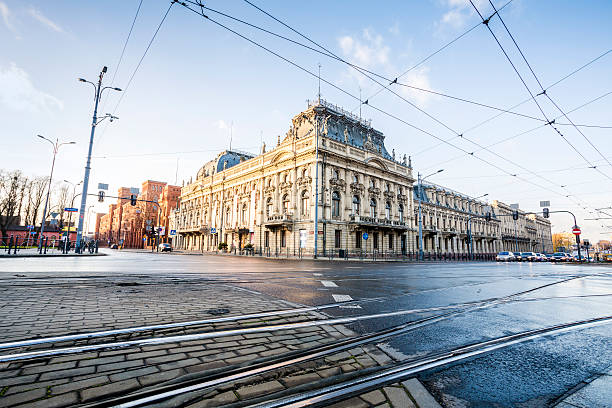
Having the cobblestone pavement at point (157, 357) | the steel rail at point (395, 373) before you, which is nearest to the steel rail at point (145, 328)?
the cobblestone pavement at point (157, 357)

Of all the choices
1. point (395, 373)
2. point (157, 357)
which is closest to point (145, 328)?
point (157, 357)

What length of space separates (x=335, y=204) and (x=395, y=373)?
3495cm

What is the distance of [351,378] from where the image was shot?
2.47 metres

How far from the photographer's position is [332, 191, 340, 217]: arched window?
3703 cm

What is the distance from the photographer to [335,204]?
3741cm

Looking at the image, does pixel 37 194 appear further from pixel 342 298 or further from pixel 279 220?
pixel 342 298

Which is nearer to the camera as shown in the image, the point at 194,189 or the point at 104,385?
the point at 104,385

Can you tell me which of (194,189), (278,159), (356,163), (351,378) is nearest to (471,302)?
(351,378)

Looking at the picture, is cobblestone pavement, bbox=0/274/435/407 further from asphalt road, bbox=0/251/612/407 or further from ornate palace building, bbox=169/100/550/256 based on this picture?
ornate palace building, bbox=169/100/550/256

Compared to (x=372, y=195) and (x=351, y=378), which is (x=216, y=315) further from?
(x=372, y=195)

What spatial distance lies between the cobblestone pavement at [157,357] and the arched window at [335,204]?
32.1 m

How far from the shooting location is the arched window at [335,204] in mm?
37031

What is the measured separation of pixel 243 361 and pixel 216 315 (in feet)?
5.89

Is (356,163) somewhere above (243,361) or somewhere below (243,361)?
above
